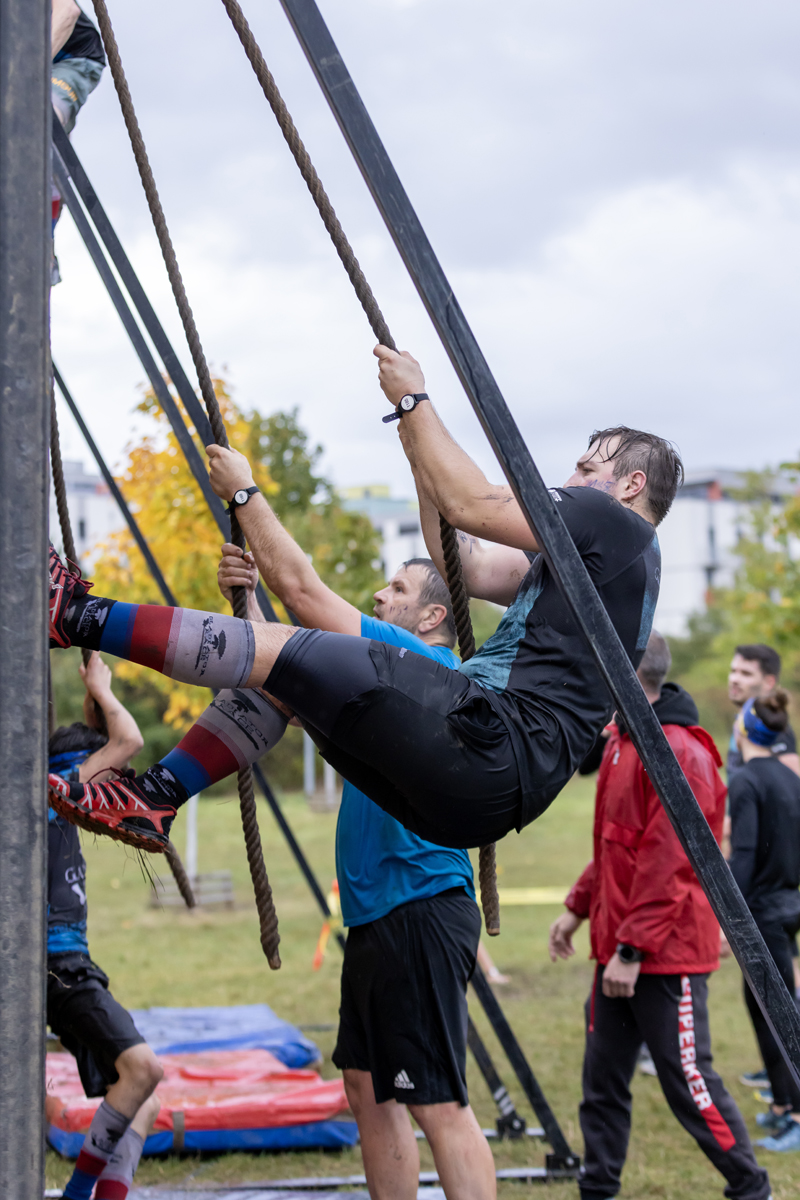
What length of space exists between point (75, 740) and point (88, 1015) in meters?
0.92

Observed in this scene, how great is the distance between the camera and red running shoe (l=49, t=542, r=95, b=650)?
2459 millimetres

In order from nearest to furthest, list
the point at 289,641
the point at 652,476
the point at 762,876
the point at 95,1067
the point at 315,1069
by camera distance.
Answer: the point at 289,641 < the point at 652,476 < the point at 95,1067 < the point at 762,876 < the point at 315,1069

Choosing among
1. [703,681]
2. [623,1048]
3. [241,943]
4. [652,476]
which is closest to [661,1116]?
[623,1048]

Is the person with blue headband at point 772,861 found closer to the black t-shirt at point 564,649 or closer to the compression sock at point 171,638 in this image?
the black t-shirt at point 564,649

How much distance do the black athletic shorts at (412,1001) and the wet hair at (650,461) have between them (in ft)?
4.17

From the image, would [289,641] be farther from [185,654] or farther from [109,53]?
[109,53]

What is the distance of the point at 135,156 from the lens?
3.16 meters

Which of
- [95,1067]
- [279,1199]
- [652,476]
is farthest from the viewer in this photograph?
[279,1199]

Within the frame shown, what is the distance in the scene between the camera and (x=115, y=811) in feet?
8.82

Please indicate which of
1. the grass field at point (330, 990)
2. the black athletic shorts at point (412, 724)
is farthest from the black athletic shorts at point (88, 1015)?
the black athletic shorts at point (412, 724)

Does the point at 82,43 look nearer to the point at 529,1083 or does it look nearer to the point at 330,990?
the point at 529,1083

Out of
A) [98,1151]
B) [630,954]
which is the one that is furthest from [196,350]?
[98,1151]

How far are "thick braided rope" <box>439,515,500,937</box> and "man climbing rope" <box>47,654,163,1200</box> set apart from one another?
4.39 feet

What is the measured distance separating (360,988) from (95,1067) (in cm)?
128
